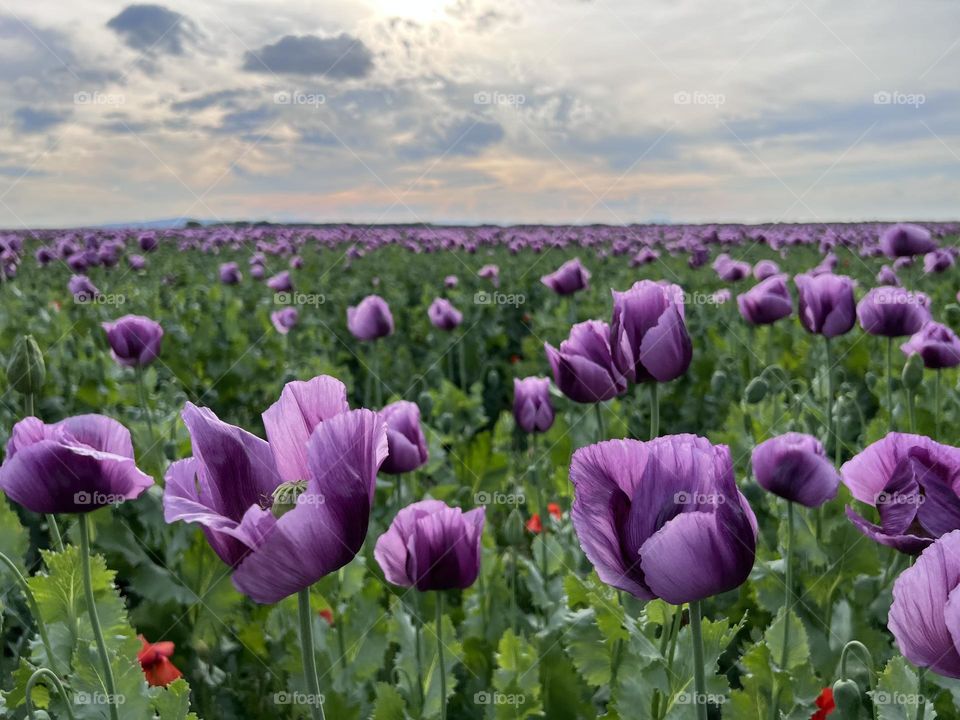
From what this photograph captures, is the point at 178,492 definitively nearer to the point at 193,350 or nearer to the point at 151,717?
the point at 151,717

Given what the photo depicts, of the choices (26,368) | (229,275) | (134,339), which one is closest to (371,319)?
(134,339)

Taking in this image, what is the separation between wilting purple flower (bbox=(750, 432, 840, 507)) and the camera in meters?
1.60

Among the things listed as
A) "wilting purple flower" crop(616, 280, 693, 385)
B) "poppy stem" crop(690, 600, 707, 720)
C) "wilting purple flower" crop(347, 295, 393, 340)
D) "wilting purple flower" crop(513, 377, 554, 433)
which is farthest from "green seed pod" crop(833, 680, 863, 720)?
"wilting purple flower" crop(347, 295, 393, 340)

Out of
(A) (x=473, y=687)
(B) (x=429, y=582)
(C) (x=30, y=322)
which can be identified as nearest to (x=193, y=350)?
(C) (x=30, y=322)

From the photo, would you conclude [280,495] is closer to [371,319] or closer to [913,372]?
[913,372]

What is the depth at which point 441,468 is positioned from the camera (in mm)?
3377

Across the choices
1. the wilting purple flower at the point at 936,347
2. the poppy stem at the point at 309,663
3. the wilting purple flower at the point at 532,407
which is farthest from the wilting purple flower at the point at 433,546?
the wilting purple flower at the point at 936,347

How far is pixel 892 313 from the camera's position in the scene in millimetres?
2605

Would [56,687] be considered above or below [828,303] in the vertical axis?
below

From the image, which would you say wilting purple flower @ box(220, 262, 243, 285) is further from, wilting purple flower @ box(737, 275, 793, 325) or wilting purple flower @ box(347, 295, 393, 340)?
wilting purple flower @ box(737, 275, 793, 325)

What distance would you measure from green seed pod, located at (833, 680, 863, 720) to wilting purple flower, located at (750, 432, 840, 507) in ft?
1.45

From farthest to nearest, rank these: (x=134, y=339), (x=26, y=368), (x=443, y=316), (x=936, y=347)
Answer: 1. (x=443, y=316)
2. (x=134, y=339)
3. (x=936, y=347)
4. (x=26, y=368)

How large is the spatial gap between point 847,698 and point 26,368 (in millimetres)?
1784

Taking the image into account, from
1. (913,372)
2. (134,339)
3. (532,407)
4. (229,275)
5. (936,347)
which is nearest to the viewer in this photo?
(913,372)
